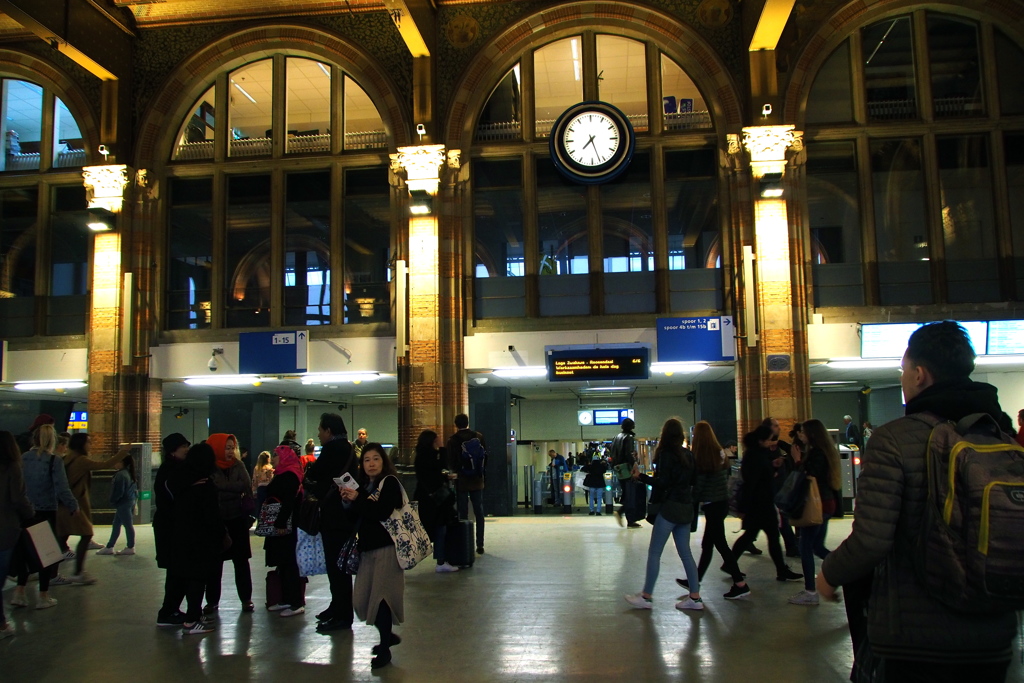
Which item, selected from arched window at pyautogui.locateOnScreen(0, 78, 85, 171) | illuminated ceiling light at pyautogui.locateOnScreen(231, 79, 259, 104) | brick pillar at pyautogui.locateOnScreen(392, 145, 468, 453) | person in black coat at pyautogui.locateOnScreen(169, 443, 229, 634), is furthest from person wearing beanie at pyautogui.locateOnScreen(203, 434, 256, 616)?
arched window at pyautogui.locateOnScreen(0, 78, 85, 171)

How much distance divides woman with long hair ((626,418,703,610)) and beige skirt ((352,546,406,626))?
99.8 inches

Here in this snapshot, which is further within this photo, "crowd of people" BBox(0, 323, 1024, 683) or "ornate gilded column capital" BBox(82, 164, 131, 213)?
"ornate gilded column capital" BBox(82, 164, 131, 213)

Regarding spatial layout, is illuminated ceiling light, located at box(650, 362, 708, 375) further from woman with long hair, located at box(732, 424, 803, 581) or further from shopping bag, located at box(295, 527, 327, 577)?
shopping bag, located at box(295, 527, 327, 577)

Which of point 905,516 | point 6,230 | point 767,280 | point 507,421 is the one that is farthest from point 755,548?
point 6,230

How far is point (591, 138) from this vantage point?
659 inches

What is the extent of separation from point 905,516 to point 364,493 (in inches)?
158

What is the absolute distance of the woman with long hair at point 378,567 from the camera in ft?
19.1

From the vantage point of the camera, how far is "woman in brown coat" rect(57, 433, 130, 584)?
8852 millimetres

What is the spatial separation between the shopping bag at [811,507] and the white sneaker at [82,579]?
790cm

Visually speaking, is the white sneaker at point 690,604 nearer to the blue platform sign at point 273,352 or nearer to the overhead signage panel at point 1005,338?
the overhead signage panel at point 1005,338

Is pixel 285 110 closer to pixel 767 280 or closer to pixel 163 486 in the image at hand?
pixel 767 280

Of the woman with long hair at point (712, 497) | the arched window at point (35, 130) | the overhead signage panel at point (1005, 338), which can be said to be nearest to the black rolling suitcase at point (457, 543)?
the woman with long hair at point (712, 497)

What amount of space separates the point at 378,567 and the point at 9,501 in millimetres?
3372

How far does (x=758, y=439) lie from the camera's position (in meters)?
8.27
